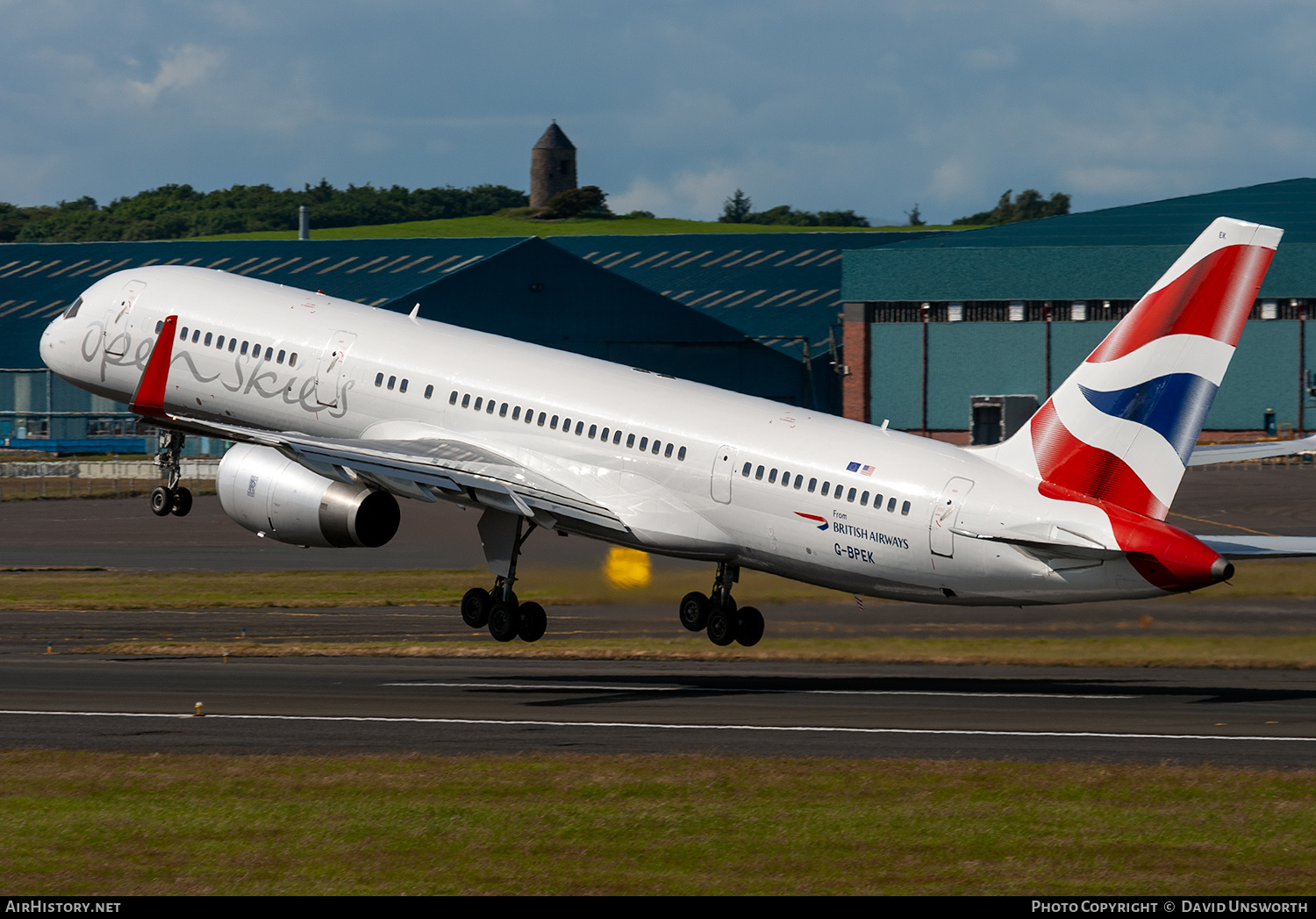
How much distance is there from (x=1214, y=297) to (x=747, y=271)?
107 m

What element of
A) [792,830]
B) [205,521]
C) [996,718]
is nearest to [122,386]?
[996,718]

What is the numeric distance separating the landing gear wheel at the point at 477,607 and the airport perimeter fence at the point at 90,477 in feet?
212

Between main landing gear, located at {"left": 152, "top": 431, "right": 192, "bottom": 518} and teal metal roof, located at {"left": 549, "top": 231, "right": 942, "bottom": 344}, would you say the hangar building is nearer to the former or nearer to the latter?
teal metal roof, located at {"left": 549, "top": 231, "right": 942, "bottom": 344}

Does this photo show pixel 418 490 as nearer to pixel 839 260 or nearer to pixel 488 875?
pixel 488 875

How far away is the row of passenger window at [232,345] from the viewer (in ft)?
147

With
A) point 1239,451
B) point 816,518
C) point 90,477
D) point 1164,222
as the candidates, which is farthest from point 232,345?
point 1164,222

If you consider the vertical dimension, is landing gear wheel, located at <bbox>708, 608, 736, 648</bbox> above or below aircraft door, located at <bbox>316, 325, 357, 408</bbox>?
below

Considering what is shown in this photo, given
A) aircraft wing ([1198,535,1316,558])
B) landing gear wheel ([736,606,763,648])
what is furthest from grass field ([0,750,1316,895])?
landing gear wheel ([736,606,763,648])

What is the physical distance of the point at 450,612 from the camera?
5703 cm

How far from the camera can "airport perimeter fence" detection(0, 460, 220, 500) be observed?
346 ft

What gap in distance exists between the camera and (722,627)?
1639 inches

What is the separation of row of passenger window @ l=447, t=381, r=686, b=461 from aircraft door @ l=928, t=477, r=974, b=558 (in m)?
6.72

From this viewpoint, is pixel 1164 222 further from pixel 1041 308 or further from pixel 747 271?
pixel 747 271
